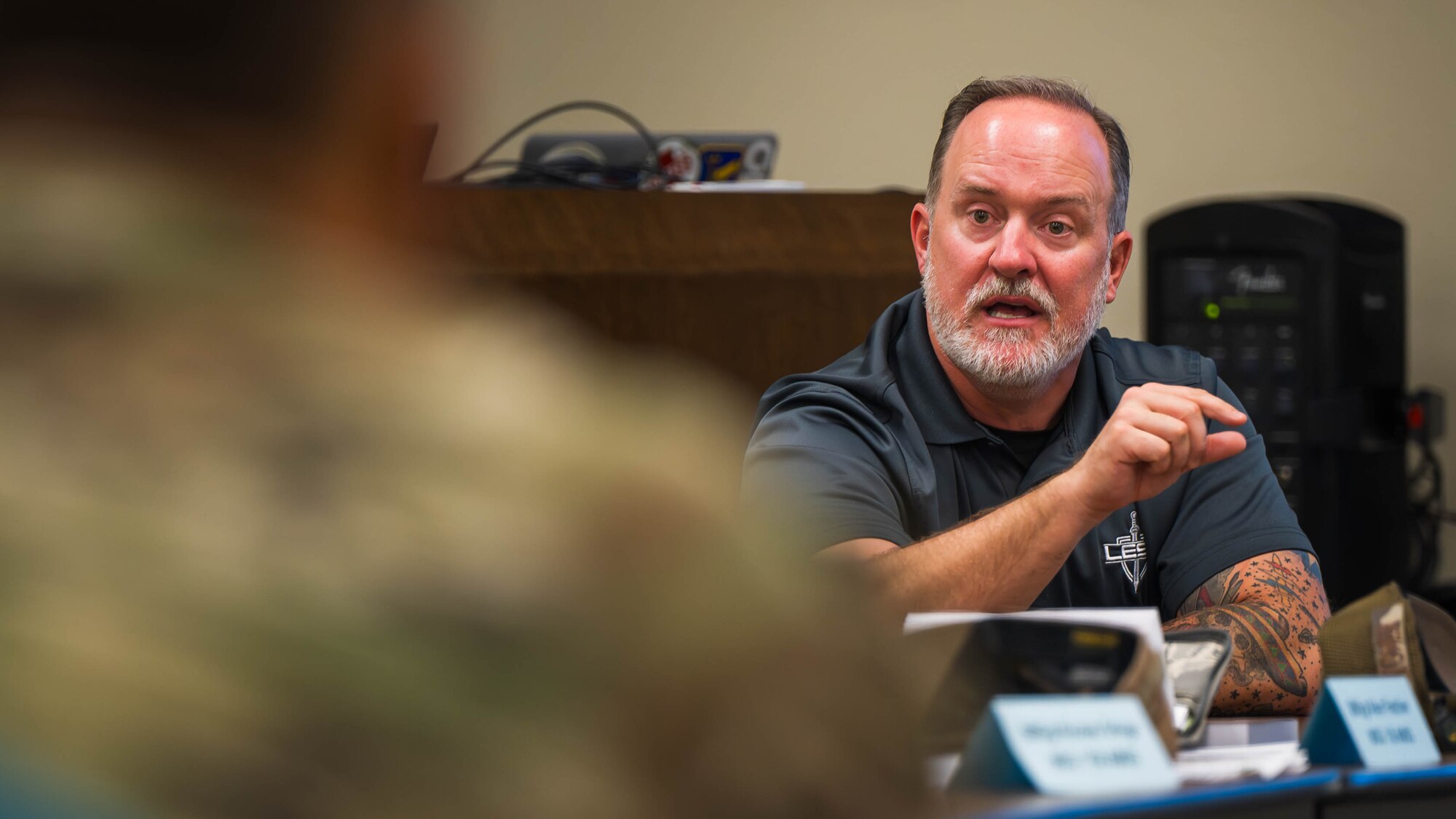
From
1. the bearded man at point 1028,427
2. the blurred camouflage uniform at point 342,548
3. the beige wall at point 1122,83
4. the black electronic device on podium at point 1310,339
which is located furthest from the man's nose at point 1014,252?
the beige wall at point 1122,83

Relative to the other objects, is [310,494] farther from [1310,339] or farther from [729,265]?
[1310,339]

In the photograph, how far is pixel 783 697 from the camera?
6.1 inches

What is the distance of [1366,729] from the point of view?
64 cm

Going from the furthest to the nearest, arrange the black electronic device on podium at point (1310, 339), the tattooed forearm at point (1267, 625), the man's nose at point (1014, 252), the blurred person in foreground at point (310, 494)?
the black electronic device on podium at point (1310, 339)
the man's nose at point (1014, 252)
the tattooed forearm at point (1267, 625)
the blurred person in foreground at point (310, 494)

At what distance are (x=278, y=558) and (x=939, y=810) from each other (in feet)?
0.29

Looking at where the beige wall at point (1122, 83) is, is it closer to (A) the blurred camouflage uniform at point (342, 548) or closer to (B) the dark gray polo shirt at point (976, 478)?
(B) the dark gray polo shirt at point (976, 478)

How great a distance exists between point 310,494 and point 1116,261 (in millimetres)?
1605

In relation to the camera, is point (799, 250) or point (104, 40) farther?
point (799, 250)

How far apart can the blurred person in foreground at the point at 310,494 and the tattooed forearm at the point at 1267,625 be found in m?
0.88

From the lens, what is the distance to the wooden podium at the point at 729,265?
198 centimetres

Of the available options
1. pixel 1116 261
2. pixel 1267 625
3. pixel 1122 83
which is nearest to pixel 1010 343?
pixel 1116 261

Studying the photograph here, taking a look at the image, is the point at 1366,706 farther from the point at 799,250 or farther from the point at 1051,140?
the point at 799,250

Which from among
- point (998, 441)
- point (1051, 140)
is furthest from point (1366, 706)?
point (1051, 140)

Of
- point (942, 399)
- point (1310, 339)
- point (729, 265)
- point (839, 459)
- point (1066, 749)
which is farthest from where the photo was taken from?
point (1310, 339)
